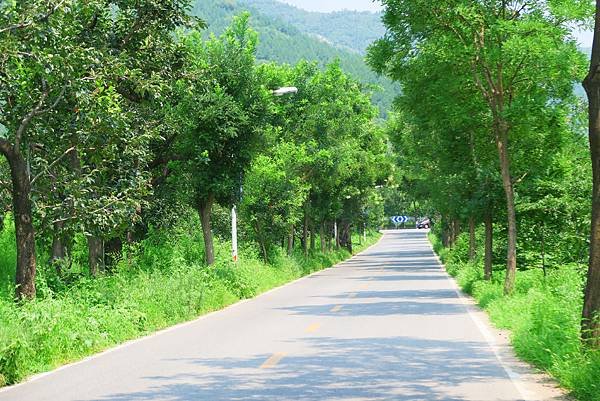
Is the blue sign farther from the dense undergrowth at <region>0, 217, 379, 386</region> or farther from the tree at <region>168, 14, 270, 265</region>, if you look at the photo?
the tree at <region>168, 14, 270, 265</region>

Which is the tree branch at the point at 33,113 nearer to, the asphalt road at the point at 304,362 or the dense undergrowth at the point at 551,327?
the asphalt road at the point at 304,362

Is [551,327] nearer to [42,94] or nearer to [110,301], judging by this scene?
[110,301]

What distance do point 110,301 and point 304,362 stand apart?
6.26 metres

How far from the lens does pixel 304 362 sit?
1278 cm

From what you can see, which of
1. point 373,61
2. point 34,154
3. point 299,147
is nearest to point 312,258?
point 299,147

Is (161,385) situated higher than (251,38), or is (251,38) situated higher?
(251,38)

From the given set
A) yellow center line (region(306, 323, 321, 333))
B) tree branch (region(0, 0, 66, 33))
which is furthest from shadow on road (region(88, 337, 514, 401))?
tree branch (region(0, 0, 66, 33))

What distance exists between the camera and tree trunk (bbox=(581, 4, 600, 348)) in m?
11.2

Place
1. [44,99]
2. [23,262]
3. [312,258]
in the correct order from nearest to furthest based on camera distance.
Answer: [23,262] < [44,99] < [312,258]

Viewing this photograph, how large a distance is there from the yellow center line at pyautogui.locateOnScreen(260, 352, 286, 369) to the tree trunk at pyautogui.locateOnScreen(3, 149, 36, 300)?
4.57 m

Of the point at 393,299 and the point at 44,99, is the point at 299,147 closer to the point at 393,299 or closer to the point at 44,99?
the point at 393,299

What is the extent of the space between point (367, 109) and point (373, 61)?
36.5 meters

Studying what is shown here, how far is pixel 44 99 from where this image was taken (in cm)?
1648

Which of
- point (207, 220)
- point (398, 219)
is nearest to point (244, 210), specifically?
point (207, 220)
